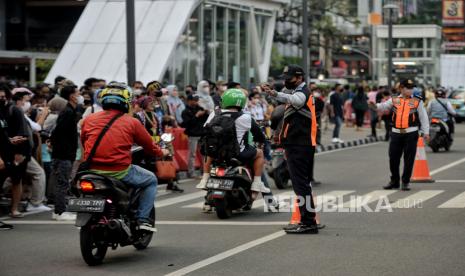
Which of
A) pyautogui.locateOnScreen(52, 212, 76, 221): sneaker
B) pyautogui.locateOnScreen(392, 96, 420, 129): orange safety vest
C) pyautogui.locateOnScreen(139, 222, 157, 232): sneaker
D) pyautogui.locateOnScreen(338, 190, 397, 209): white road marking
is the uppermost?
pyautogui.locateOnScreen(392, 96, 420, 129): orange safety vest

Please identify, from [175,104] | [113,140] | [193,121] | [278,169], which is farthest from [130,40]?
[113,140]

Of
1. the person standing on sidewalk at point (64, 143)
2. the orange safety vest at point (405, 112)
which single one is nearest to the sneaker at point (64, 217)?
the person standing on sidewalk at point (64, 143)

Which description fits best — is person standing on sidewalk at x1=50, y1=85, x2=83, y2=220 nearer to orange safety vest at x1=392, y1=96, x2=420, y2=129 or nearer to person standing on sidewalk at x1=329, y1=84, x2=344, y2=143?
orange safety vest at x1=392, y1=96, x2=420, y2=129

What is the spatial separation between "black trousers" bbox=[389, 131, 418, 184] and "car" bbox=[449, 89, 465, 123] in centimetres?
3422

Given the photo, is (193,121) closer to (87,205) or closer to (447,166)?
(447,166)

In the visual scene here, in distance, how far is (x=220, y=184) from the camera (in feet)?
46.2

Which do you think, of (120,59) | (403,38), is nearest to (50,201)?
(120,59)

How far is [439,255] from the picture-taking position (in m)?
10.5

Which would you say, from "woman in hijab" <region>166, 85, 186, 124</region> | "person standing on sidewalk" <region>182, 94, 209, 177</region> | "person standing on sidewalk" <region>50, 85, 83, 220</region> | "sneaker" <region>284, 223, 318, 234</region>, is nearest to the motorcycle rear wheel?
"sneaker" <region>284, 223, 318, 234</region>

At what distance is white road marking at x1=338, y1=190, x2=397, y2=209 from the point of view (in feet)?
51.4

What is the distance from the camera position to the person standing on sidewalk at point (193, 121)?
21266mm

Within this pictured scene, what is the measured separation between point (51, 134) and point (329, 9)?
47.0 m

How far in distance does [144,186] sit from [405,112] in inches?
321

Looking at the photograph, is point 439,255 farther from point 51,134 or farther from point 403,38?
point 403,38
